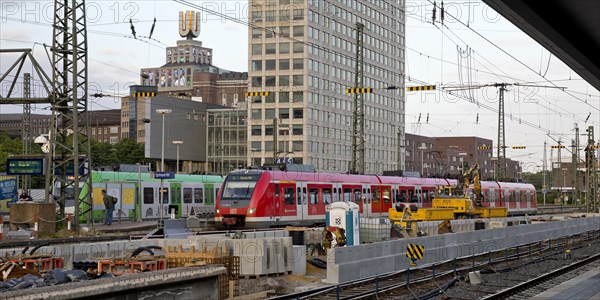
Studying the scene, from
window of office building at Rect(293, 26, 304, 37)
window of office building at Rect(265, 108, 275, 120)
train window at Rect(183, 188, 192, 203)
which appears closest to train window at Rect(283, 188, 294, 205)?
train window at Rect(183, 188, 192, 203)

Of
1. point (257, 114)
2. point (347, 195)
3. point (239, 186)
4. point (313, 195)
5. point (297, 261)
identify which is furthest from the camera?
point (257, 114)

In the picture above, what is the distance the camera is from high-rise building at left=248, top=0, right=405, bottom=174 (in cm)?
10550

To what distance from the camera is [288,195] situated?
35.2 meters

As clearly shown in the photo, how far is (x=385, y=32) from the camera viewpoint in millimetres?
122438

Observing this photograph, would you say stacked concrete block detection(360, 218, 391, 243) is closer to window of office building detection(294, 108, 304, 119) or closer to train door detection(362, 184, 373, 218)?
train door detection(362, 184, 373, 218)

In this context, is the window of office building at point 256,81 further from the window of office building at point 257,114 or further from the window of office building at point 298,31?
the window of office building at point 298,31

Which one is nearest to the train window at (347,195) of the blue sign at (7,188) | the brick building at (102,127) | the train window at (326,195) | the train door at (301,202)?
the train window at (326,195)

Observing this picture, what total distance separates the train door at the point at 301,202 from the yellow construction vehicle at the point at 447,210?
4189 mm

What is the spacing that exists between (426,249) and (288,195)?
30.9ft

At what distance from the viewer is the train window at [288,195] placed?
34906 millimetres

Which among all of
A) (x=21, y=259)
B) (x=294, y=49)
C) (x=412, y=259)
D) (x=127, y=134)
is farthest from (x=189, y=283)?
(x=127, y=134)

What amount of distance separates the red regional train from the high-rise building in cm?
5719

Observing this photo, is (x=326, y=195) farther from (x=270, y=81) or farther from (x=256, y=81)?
(x=256, y=81)

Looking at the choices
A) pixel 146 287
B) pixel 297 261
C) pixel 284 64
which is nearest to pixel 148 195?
pixel 297 261
